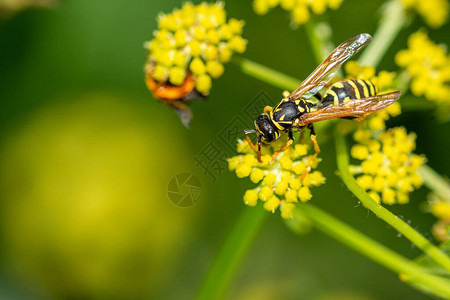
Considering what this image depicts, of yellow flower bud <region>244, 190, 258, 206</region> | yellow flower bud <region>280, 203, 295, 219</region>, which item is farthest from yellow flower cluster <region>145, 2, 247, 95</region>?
yellow flower bud <region>280, 203, 295, 219</region>

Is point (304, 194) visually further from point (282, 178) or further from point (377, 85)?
point (377, 85)

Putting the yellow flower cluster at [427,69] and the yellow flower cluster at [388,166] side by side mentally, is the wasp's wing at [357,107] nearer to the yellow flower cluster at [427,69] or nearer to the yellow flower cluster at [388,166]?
the yellow flower cluster at [388,166]

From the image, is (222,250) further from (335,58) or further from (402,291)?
(402,291)

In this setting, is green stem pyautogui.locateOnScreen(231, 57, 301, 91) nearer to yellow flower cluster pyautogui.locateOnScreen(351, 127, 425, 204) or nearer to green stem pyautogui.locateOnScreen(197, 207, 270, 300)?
yellow flower cluster pyautogui.locateOnScreen(351, 127, 425, 204)

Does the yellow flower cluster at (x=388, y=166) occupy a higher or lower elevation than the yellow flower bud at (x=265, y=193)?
lower

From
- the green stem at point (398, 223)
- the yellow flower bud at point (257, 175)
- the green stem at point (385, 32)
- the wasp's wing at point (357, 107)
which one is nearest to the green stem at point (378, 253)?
the green stem at point (398, 223)

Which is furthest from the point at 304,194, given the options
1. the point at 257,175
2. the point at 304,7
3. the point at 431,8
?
the point at 431,8

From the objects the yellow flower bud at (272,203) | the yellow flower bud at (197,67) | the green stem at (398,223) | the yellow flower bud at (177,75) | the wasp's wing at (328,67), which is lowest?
the green stem at (398,223)
